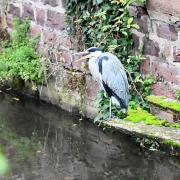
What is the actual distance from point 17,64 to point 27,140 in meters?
1.44

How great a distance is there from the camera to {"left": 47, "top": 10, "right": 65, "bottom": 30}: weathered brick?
20.4 ft

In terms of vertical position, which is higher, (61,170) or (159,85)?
(159,85)

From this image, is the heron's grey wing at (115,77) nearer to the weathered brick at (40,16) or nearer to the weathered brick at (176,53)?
the weathered brick at (176,53)

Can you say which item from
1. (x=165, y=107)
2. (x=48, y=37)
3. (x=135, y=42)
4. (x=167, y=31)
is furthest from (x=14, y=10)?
(x=165, y=107)

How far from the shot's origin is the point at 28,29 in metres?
6.82

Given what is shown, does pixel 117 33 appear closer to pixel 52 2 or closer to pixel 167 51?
pixel 167 51

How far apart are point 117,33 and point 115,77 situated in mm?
821

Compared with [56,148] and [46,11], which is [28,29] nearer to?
[46,11]

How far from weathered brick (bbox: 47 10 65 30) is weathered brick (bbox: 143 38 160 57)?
146cm

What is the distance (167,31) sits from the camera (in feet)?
16.0

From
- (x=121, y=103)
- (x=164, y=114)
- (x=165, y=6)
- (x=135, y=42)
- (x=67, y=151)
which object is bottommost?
(x=67, y=151)

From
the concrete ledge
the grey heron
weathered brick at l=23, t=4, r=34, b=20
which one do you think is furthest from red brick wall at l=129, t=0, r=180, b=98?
weathered brick at l=23, t=4, r=34, b=20

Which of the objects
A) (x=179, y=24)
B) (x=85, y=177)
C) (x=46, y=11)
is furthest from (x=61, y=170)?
(x=46, y=11)

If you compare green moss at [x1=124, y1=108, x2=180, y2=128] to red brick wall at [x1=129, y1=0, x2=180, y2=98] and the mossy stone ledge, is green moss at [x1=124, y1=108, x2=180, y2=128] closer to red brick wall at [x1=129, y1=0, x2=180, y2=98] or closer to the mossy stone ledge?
the mossy stone ledge
